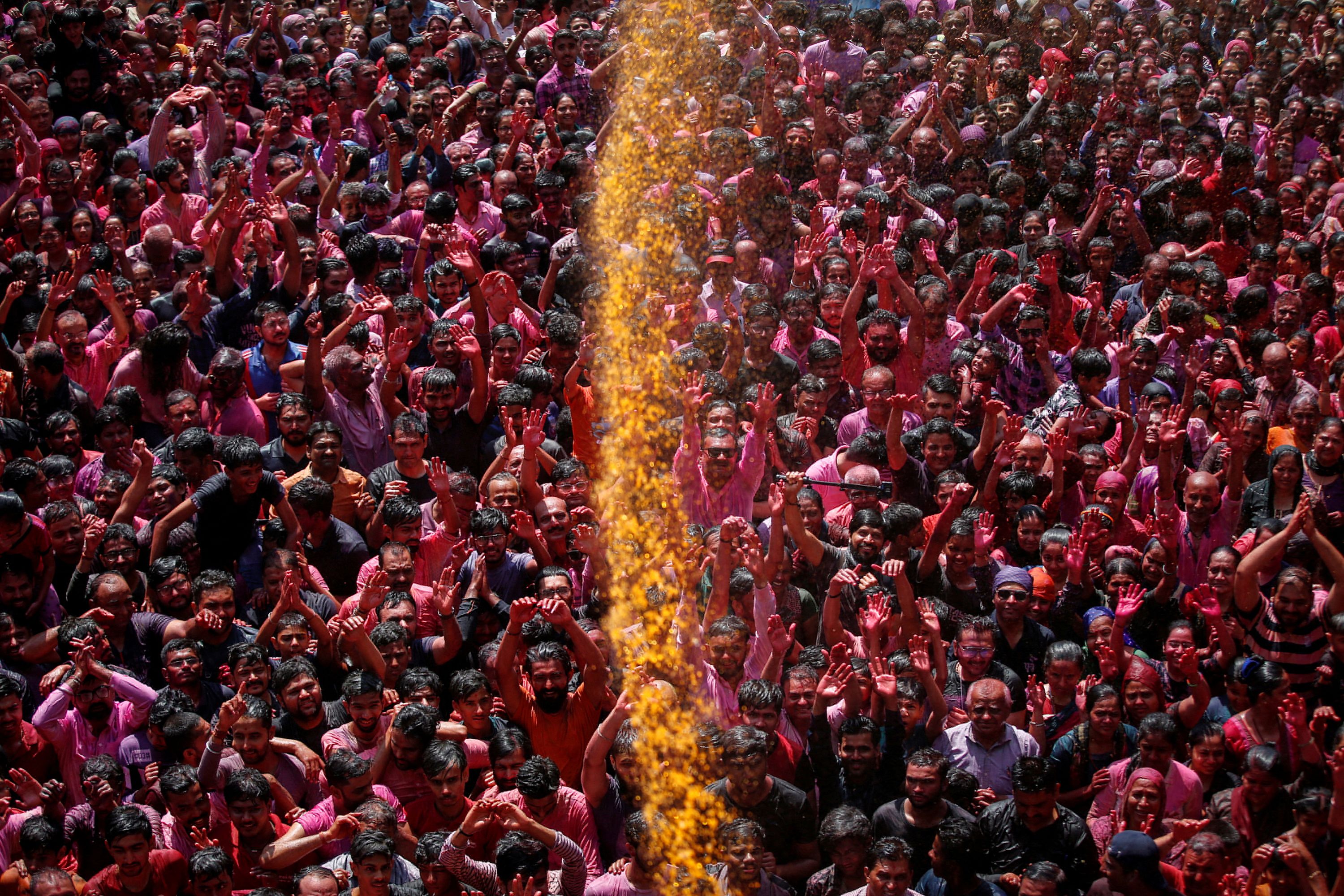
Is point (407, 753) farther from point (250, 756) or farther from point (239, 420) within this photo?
point (239, 420)

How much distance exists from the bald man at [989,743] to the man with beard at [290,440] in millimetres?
3799

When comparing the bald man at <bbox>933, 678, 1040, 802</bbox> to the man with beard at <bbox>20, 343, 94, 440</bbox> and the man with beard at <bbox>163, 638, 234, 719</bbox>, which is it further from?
the man with beard at <bbox>20, 343, 94, 440</bbox>

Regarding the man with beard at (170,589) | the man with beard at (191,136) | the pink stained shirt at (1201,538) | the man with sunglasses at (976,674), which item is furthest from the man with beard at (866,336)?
the man with beard at (191,136)

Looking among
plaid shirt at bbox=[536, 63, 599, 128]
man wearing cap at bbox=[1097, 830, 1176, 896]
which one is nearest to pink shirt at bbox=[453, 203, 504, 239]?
plaid shirt at bbox=[536, 63, 599, 128]

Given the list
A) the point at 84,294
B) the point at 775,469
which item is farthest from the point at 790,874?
the point at 84,294

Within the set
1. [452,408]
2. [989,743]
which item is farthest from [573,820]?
[452,408]

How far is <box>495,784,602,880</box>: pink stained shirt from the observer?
20.0 feet

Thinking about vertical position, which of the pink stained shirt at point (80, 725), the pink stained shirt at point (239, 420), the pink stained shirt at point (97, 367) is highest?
the pink stained shirt at point (97, 367)

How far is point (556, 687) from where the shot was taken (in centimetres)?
661

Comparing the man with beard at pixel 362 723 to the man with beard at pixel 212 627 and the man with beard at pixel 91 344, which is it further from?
the man with beard at pixel 91 344

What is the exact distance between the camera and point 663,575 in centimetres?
751

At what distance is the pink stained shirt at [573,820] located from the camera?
609cm

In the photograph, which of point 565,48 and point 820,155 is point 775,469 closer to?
point 820,155

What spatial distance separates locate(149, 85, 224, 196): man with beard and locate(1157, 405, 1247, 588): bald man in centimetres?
678
